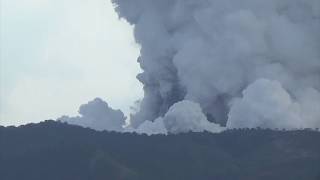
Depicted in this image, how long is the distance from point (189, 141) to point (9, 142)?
2582 centimetres

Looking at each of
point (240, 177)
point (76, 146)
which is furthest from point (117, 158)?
point (240, 177)

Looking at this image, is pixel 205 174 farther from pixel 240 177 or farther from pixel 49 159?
pixel 49 159

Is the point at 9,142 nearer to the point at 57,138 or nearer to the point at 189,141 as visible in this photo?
the point at 57,138

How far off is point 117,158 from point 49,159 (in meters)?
9.32

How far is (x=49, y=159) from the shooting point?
18100 cm

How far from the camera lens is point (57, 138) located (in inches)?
7549

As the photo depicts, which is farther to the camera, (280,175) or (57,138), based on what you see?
(57,138)

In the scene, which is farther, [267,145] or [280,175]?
[267,145]

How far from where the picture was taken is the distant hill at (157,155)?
177000 mm

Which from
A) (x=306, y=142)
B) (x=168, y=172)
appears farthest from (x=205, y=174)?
(x=306, y=142)

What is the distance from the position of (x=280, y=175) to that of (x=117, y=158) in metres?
23.1

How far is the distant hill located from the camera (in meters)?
177

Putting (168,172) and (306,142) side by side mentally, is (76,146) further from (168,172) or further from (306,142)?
(306,142)

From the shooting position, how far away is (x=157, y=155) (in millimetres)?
184875
